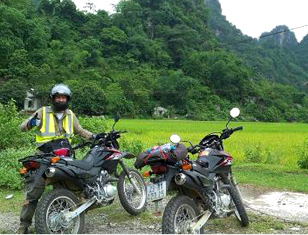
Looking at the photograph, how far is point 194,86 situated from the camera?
5169cm

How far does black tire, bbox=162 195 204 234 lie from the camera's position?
3.31 meters

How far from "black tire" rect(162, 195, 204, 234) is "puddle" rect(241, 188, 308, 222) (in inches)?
67.7

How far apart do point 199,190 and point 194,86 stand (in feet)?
159

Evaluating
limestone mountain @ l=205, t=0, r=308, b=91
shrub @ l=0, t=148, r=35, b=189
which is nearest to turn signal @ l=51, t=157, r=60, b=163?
shrub @ l=0, t=148, r=35, b=189

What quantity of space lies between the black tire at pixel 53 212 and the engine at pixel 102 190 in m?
0.26

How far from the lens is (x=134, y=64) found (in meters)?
54.4

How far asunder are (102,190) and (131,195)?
94 cm

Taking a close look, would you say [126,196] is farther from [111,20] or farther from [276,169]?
[111,20]

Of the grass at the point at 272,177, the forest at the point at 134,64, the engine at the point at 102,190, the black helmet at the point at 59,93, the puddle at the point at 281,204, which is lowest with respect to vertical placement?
the grass at the point at 272,177

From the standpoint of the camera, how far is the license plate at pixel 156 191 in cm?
345

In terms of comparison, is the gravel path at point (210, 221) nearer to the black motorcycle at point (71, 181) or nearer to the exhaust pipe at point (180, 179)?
the black motorcycle at point (71, 181)

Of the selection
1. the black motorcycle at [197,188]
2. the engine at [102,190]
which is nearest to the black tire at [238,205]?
the black motorcycle at [197,188]

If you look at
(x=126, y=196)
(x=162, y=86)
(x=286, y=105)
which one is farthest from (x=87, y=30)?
(x=126, y=196)

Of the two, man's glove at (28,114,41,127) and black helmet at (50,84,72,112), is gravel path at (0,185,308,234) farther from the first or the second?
black helmet at (50,84,72,112)
